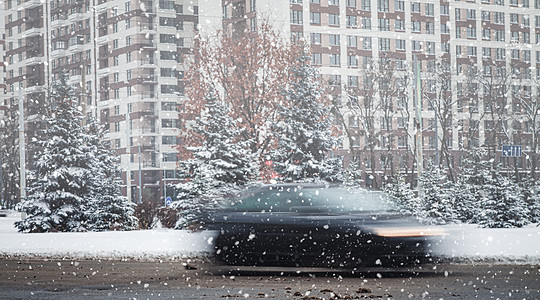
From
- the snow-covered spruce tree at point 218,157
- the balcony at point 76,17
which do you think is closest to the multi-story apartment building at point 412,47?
Result: the balcony at point 76,17

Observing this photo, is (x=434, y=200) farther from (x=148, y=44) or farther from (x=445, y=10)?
(x=148, y=44)

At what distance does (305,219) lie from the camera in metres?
12.5

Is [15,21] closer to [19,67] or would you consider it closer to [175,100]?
[19,67]

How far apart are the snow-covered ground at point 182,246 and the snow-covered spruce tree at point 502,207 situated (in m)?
3.22

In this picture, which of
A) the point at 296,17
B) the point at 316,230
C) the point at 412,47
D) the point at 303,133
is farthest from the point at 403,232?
the point at 412,47

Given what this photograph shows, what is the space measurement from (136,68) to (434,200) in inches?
2992

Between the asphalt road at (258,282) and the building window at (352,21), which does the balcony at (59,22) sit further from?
the asphalt road at (258,282)

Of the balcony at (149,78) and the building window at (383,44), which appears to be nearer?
the building window at (383,44)

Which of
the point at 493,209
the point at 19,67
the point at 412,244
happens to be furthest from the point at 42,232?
the point at 19,67

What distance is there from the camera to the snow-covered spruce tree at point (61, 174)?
96.7 ft

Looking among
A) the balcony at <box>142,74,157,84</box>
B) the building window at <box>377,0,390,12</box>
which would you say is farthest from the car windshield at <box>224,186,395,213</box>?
the balcony at <box>142,74,157,84</box>

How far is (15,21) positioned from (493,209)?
357ft

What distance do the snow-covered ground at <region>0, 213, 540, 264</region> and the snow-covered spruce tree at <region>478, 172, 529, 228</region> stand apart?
10.6ft

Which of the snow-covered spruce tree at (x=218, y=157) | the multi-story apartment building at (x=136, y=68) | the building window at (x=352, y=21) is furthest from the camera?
the multi-story apartment building at (x=136, y=68)
